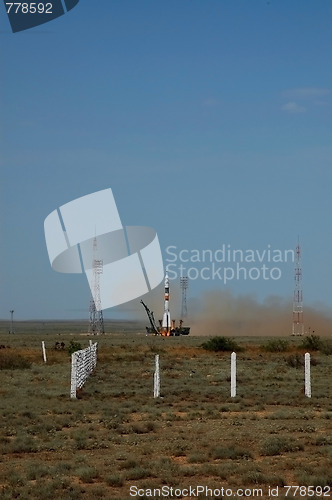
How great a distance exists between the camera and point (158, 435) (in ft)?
60.4

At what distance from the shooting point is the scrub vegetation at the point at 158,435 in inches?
511

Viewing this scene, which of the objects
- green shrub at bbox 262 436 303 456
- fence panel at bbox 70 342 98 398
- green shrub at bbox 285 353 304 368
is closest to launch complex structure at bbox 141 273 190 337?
green shrub at bbox 285 353 304 368

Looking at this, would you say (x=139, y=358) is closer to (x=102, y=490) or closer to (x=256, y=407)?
(x=256, y=407)

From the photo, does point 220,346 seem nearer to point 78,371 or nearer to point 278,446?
point 78,371

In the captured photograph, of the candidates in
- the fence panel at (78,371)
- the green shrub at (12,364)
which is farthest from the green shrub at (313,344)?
the fence panel at (78,371)

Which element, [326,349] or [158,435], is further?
[326,349]

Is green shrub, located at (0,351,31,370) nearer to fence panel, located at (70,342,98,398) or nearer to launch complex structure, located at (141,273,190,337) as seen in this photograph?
fence panel, located at (70,342,98,398)

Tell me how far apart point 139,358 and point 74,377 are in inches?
961

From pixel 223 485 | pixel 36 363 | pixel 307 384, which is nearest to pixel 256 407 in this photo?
pixel 307 384

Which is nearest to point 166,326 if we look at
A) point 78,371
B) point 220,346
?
point 220,346

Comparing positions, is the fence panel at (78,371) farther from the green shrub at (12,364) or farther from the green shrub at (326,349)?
the green shrub at (326,349)

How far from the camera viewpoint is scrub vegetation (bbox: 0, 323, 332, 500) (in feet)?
42.5

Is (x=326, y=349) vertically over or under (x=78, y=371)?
over

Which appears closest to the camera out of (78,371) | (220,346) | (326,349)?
(78,371)
